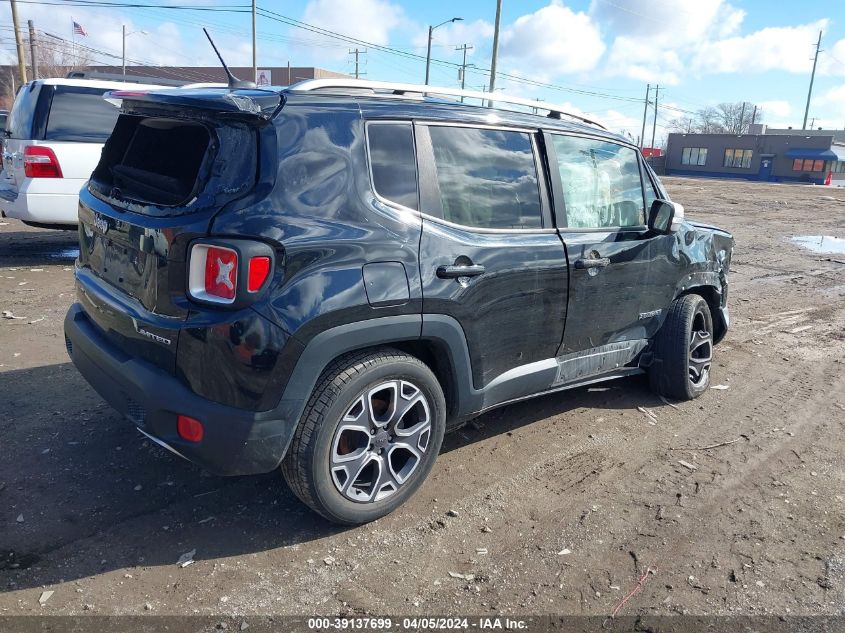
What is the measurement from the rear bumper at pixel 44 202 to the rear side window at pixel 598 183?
20.6ft

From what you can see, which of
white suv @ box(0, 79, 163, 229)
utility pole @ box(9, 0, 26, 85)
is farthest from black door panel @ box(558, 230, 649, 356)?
utility pole @ box(9, 0, 26, 85)

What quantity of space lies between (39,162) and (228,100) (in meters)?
6.25

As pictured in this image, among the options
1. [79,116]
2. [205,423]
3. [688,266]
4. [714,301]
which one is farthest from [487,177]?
[79,116]

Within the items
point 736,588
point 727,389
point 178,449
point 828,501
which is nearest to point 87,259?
point 178,449

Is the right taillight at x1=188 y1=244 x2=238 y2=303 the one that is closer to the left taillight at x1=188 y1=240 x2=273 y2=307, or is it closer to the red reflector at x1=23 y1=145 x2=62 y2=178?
the left taillight at x1=188 y1=240 x2=273 y2=307

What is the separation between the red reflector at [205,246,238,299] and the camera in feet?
9.00

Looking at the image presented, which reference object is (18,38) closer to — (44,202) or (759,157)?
(44,202)

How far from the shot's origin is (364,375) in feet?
10.0

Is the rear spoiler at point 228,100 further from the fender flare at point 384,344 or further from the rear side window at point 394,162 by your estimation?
the fender flare at point 384,344

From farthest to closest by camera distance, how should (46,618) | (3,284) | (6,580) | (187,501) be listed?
(3,284) < (187,501) < (6,580) < (46,618)

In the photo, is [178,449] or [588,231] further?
[588,231]

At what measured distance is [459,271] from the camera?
3.35 metres

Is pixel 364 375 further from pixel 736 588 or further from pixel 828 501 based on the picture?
pixel 828 501

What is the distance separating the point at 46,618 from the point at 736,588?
9.21ft
